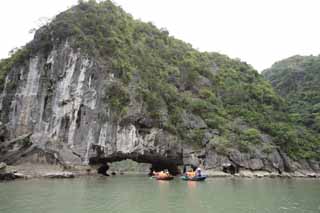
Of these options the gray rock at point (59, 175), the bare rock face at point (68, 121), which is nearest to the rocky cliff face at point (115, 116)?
the bare rock face at point (68, 121)

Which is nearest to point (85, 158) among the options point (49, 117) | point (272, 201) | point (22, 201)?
point (49, 117)

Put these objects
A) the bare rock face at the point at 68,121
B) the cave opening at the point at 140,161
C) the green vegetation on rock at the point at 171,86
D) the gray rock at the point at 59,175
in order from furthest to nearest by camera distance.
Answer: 1. the green vegetation on rock at the point at 171,86
2. the cave opening at the point at 140,161
3. the bare rock face at the point at 68,121
4. the gray rock at the point at 59,175

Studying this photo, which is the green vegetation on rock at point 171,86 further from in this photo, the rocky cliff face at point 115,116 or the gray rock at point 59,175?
the gray rock at point 59,175

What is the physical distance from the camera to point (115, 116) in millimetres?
34531

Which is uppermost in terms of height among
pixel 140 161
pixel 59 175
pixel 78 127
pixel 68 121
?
A: pixel 68 121

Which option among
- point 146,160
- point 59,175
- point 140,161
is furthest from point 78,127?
point 146,160

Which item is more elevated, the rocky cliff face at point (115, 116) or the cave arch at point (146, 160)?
the rocky cliff face at point (115, 116)

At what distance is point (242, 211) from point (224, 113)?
102ft

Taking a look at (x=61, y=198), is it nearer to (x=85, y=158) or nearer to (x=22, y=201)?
(x=22, y=201)

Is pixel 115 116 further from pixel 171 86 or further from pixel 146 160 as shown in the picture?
pixel 171 86

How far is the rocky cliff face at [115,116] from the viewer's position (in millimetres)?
34031

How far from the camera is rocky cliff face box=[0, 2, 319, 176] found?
112 ft

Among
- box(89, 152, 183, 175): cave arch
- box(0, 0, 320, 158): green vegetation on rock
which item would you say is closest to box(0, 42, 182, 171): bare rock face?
→ box(89, 152, 183, 175): cave arch

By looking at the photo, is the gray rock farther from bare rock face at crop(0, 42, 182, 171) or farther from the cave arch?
the cave arch
